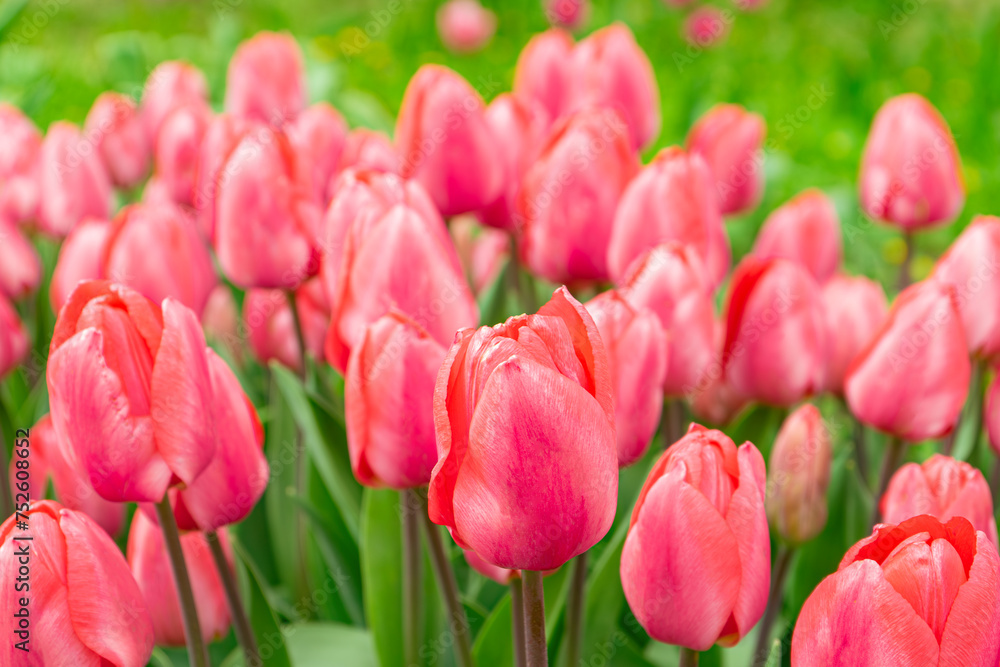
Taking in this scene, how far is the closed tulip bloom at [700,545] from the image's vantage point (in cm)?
63

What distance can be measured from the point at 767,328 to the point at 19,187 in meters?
1.20

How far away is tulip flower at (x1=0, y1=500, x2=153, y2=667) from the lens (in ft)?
2.04

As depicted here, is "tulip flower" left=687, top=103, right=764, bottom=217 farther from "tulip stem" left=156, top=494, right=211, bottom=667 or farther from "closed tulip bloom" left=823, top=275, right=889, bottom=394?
"tulip stem" left=156, top=494, right=211, bottom=667

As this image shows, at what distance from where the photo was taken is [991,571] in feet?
1.75

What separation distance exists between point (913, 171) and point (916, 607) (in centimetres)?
99

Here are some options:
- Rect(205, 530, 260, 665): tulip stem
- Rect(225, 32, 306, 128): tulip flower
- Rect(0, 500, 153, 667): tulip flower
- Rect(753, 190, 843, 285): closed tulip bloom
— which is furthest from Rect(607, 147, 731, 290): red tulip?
Rect(225, 32, 306, 128): tulip flower

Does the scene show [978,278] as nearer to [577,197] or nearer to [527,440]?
[577,197]

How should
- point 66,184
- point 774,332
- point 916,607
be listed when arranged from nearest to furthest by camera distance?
point 916,607, point 774,332, point 66,184

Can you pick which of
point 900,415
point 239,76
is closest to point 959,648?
point 900,415

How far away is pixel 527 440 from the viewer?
1.87ft

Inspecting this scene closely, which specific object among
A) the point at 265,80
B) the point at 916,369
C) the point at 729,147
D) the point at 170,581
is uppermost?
the point at 265,80

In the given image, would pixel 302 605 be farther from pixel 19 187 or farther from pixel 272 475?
pixel 19 187

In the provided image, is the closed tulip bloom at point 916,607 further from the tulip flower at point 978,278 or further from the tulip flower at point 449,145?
the tulip flower at point 449,145

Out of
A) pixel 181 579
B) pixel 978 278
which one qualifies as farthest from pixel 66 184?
pixel 978 278
